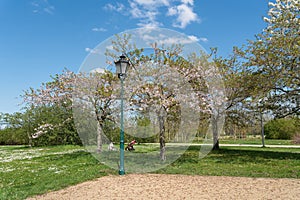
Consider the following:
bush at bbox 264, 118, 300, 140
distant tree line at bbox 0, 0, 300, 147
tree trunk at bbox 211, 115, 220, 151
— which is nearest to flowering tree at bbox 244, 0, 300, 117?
distant tree line at bbox 0, 0, 300, 147

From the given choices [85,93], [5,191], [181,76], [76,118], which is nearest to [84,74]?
A: [85,93]

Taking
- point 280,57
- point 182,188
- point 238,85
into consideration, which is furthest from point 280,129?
point 182,188

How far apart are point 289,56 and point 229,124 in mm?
10178

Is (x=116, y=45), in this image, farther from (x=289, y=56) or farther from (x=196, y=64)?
(x=289, y=56)

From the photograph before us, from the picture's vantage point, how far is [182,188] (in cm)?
684

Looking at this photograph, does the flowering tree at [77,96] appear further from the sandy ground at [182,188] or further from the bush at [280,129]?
the bush at [280,129]

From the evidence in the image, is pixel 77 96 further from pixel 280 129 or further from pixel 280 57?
pixel 280 129

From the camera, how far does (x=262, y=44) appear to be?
1237 cm

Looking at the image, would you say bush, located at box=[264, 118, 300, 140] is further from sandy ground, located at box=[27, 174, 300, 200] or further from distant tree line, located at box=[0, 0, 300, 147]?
sandy ground, located at box=[27, 174, 300, 200]

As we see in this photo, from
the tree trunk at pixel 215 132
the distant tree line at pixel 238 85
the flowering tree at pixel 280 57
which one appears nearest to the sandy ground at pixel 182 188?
the distant tree line at pixel 238 85

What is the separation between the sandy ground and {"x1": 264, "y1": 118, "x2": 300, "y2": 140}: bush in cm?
3041

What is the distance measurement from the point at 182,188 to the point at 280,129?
34.9 meters

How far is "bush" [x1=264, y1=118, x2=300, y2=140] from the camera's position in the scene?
3508cm

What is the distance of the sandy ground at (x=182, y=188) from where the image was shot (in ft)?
20.0
